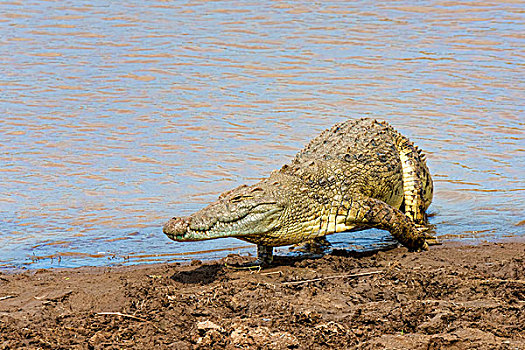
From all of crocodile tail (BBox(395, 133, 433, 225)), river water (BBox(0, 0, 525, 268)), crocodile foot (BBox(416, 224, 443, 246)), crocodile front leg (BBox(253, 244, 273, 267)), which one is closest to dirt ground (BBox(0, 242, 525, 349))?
crocodile front leg (BBox(253, 244, 273, 267))

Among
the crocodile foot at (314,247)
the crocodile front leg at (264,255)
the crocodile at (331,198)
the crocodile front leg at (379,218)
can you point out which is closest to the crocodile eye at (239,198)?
the crocodile at (331,198)

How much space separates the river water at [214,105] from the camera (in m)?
7.58

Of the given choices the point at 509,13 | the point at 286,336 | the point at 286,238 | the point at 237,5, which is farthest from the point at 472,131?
the point at 237,5

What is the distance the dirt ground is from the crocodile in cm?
31

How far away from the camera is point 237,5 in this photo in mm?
20609

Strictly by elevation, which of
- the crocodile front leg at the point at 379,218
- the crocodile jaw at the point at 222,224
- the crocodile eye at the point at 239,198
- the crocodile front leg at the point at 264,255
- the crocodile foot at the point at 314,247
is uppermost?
the crocodile eye at the point at 239,198

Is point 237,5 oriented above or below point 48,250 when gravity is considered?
above

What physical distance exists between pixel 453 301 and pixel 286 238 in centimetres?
163

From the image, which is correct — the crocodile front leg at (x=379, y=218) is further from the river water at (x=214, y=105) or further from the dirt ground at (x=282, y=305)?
the river water at (x=214, y=105)

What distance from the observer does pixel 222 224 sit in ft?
17.3

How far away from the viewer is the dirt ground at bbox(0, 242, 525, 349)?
12.6 feet

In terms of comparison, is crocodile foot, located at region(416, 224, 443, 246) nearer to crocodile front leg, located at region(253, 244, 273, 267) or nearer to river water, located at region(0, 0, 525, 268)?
river water, located at region(0, 0, 525, 268)

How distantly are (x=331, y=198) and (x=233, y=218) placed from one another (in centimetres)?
107

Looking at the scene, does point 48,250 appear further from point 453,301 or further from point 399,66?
point 399,66
